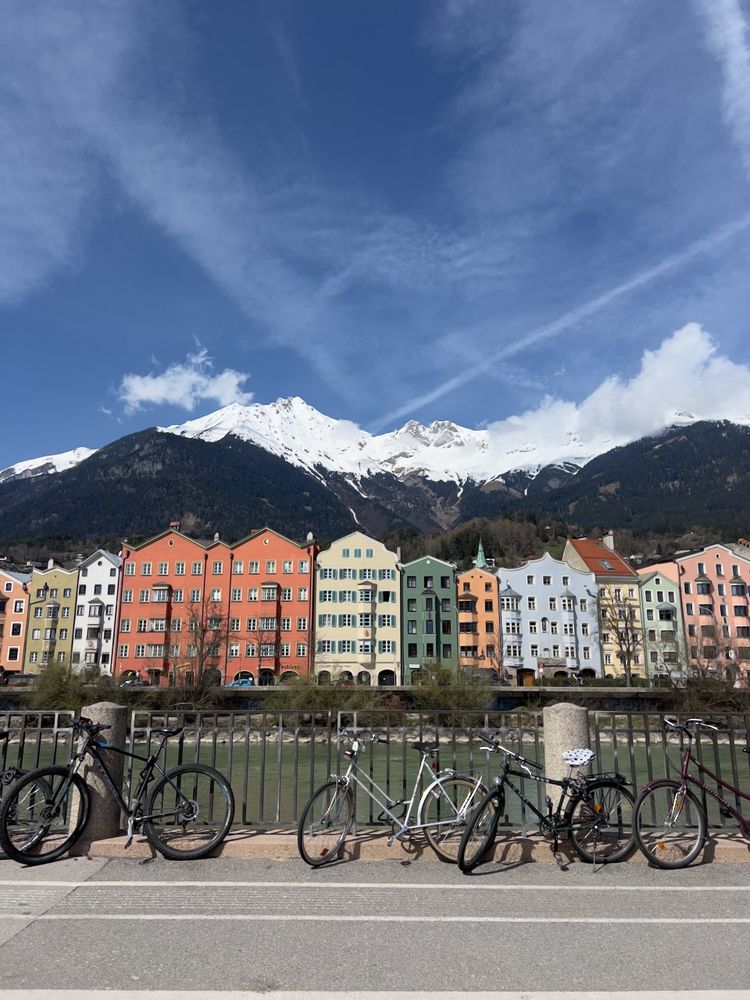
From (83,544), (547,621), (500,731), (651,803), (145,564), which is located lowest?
(651,803)

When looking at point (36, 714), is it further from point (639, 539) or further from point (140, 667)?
point (639, 539)

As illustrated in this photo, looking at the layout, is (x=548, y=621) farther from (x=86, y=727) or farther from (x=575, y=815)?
(x=86, y=727)

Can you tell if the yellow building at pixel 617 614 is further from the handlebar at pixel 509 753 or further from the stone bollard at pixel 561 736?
the handlebar at pixel 509 753

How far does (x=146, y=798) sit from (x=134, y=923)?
5.93 ft

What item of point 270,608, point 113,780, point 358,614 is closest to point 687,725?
point 113,780

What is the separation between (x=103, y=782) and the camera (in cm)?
739

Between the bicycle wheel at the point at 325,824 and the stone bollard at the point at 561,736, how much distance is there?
2.19 m

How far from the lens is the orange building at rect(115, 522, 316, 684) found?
230 feet

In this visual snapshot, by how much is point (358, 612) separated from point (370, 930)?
66529 mm

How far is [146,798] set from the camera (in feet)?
23.5

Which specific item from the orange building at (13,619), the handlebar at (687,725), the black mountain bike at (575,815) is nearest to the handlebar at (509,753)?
the black mountain bike at (575,815)

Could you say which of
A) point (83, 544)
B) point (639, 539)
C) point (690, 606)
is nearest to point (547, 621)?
point (690, 606)

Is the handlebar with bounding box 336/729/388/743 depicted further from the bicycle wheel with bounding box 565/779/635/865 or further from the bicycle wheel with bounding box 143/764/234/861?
the bicycle wheel with bounding box 565/779/635/865

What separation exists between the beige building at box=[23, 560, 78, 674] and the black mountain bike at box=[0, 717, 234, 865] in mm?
73883
